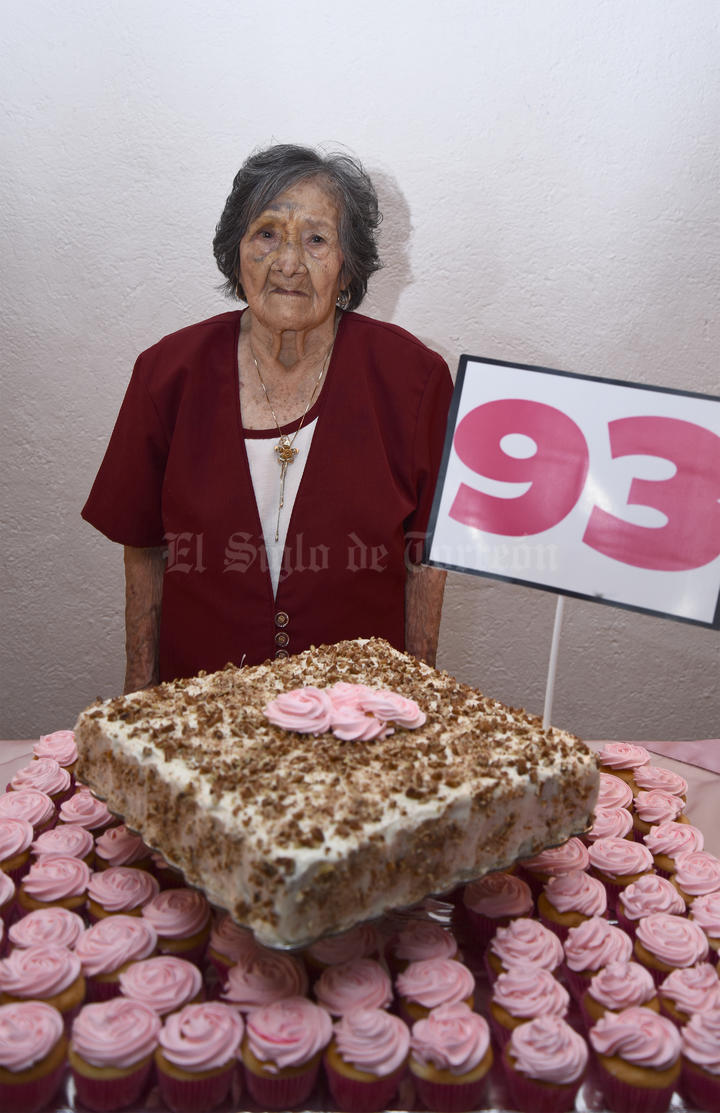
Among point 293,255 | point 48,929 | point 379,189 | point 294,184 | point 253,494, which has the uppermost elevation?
point 379,189

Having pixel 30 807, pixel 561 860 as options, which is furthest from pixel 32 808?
pixel 561 860

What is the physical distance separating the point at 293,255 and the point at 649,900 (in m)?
1.26

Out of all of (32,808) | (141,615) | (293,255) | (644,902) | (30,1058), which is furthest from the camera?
(141,615)

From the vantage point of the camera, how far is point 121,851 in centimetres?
124

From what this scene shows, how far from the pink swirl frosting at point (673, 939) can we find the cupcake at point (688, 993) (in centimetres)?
2

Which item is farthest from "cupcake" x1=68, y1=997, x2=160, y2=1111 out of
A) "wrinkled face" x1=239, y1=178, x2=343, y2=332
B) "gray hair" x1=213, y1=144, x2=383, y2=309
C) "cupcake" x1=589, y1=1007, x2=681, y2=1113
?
"gray hair" x1=213, y1=144, x2=383, y2=309

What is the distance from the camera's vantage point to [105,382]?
2.76 metres

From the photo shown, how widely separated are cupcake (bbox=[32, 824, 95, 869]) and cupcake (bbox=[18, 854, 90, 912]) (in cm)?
3

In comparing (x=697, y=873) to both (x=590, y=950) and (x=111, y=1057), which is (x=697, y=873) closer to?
(x=590, y=950)

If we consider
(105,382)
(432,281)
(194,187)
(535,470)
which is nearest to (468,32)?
(432,281)

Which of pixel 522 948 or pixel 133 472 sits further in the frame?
pixel 133 472

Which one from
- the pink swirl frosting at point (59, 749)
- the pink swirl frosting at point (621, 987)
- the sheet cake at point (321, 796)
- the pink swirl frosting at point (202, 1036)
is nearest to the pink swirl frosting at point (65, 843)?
the sheet cake at point (321, 796)

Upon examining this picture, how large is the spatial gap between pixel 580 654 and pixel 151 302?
1749mm

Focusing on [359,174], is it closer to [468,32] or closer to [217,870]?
[468,32]
